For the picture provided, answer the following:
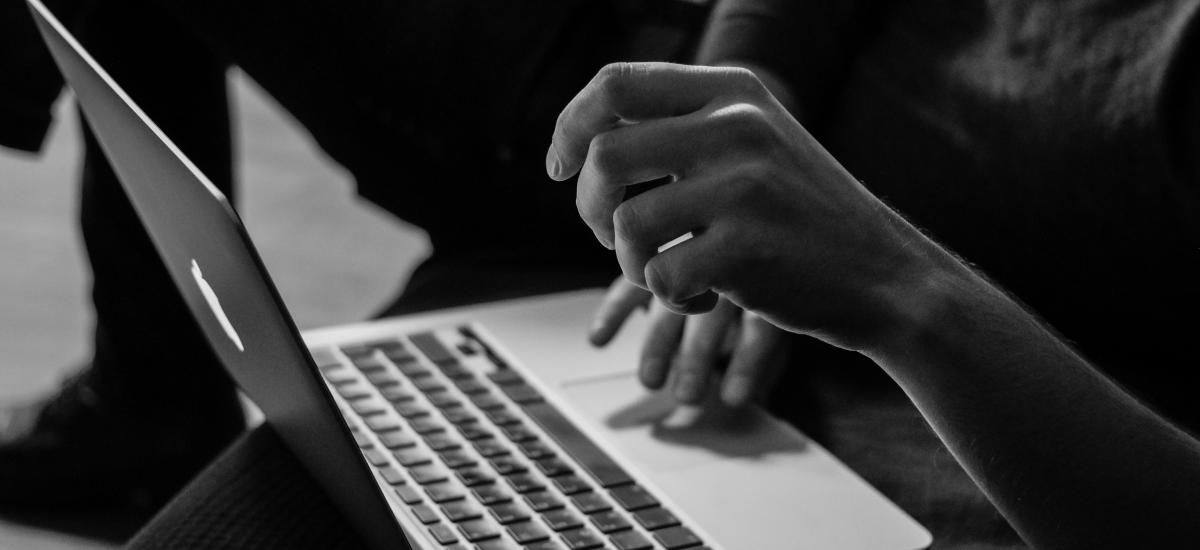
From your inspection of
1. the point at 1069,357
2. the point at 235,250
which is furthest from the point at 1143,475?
the point at 235,250

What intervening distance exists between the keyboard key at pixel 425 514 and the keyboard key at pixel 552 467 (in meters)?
0.07

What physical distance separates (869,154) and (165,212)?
1.62 ft

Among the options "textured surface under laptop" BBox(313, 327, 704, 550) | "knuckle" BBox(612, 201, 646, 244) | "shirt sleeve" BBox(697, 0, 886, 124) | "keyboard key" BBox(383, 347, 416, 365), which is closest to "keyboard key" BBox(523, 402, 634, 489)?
"textured surface under laptop" BBox(313, 327, 704, 550)

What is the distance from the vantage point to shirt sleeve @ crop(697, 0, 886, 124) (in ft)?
3.17

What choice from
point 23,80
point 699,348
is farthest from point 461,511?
point 23,80

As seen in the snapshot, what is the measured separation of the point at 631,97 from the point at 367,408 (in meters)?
0.33

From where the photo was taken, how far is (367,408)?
771 mm

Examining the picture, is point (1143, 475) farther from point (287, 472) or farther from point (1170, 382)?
point (287, 472)

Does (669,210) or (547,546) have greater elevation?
(669,210)

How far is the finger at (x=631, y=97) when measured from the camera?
53 centimetres

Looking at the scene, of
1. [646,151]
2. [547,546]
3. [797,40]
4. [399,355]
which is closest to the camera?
[646,151]

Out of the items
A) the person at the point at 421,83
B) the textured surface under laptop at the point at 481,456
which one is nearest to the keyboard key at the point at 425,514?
the textured surface under laptop at the point at 481,456

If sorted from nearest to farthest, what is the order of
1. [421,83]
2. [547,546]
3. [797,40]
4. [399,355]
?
[547,546] → [399,355] → [797,40] → [421,83]

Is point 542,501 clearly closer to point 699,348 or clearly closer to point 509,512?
point 509,512
